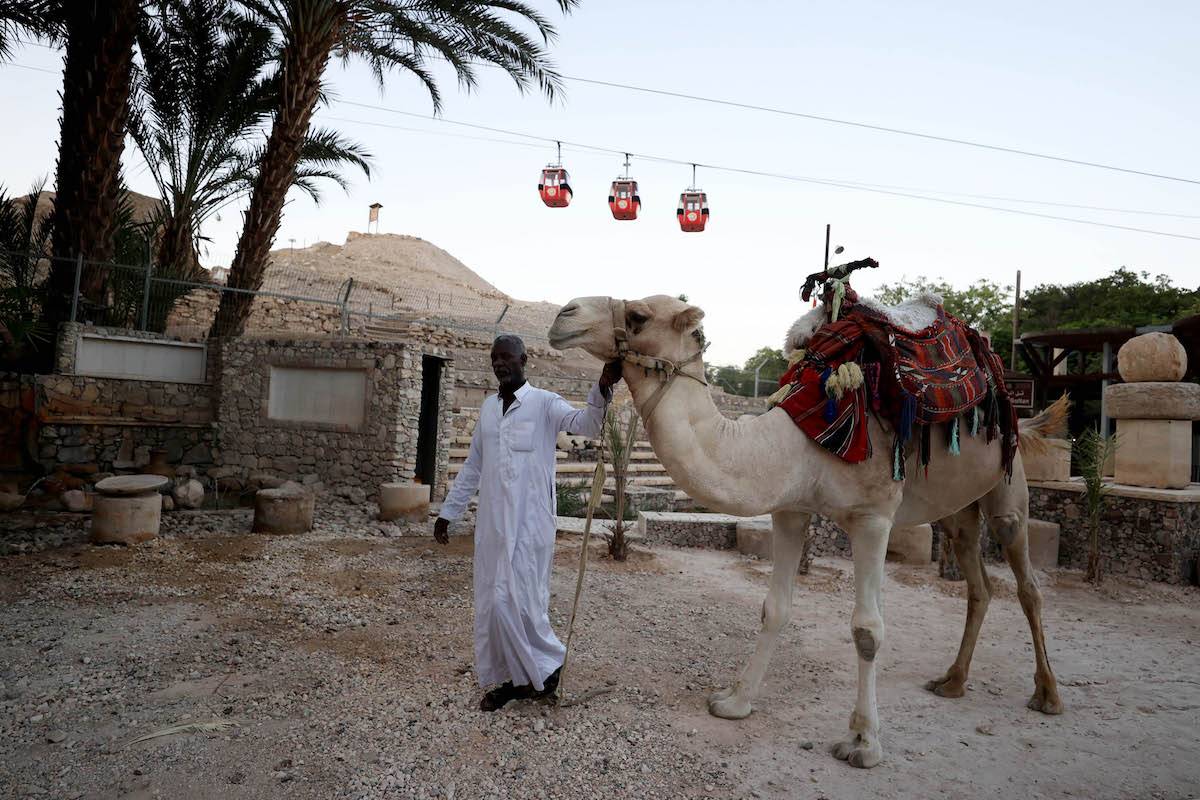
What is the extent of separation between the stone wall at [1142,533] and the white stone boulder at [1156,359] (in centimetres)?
142

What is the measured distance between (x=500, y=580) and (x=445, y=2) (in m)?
11.3

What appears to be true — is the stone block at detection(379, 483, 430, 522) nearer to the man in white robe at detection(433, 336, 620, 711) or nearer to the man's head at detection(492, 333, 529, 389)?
the man in white robe at detection(433, 336, 620, 711)

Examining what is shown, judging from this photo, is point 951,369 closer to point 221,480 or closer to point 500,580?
point 500,580

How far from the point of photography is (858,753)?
3.41m

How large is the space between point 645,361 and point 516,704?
2073 mm

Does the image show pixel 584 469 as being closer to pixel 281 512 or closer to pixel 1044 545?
pixel 281 512

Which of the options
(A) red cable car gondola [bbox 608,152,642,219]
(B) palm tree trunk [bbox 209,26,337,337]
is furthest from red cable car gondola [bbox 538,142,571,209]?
(B) palm tree trunk [bbox 209,26,337,337]

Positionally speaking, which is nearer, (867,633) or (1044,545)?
(867,633)

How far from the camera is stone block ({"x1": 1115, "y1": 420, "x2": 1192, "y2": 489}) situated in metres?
8.41

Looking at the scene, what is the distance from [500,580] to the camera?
369 centimetres

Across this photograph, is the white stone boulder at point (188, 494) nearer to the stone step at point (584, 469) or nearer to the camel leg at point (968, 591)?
the stone step at point (584, 469)

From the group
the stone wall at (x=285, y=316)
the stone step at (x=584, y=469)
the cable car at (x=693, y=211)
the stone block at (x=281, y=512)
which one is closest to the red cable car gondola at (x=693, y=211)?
the cable car at (x=693, y=211)

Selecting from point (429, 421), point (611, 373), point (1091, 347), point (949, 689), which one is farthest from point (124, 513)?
point (1091, 347)

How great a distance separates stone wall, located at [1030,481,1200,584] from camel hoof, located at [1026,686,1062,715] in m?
5.26
